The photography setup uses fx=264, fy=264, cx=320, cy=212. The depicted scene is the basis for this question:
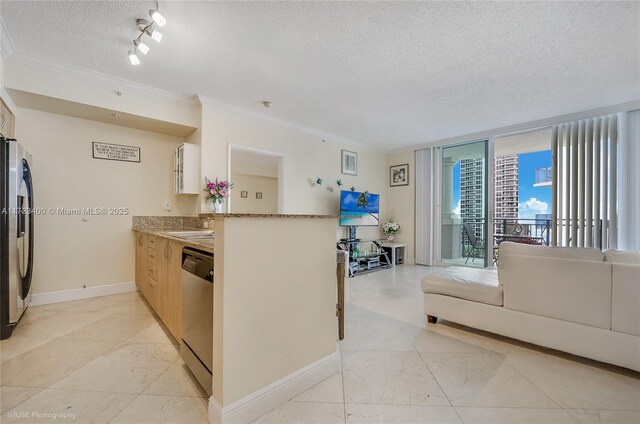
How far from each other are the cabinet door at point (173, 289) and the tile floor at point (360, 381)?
21cm


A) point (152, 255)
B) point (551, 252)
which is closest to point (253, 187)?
point (152, 255)

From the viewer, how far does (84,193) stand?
10.2 feet

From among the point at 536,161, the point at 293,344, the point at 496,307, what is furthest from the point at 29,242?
the point at 536,161

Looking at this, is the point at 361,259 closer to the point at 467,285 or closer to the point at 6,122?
the point at 467,285

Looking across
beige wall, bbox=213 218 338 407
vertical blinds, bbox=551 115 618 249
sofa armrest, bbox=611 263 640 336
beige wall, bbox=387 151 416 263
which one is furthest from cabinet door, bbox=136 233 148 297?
vertical blinds, bbox=551 115 618 249

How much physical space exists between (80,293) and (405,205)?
18.2 ft

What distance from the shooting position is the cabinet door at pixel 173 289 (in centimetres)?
184

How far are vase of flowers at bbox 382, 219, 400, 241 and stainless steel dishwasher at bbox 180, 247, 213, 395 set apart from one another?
4703 millimetres

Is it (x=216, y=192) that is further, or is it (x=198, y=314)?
(x=216, y=192)

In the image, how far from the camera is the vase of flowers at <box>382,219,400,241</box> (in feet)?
18.9

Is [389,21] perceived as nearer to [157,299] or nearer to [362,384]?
[362,384]

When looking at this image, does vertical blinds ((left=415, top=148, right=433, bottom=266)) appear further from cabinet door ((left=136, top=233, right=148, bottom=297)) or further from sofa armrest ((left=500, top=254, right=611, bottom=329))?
cabinet door ((left=136, top=233, right=148, bottom=297))

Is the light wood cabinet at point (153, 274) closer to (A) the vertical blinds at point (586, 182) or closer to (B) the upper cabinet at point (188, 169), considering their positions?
(B) the upper cabinet at point (188, 169)

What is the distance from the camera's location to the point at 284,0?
1.86m
